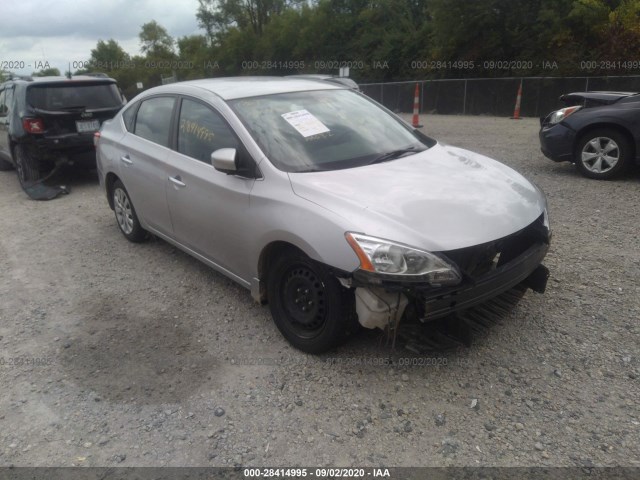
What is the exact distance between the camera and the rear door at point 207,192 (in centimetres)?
340

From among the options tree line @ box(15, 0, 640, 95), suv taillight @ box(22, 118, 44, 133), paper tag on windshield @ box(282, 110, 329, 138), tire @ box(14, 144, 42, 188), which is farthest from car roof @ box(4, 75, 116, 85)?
tree line @ box(15, 0, 640, 95)

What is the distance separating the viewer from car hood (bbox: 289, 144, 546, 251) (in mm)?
2703

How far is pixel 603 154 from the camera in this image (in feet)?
22.1

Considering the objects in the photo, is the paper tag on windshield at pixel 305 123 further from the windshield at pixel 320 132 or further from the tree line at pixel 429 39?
the tree line at pixel 429 39

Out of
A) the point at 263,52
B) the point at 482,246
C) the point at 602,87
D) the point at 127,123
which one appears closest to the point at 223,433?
the point at 482,246

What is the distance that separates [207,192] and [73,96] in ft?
18.2

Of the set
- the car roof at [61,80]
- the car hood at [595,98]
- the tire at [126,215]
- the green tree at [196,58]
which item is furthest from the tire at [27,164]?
the green tree at [196,58]

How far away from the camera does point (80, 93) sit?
7898 millimetres

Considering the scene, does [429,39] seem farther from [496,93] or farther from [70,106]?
[70,106]

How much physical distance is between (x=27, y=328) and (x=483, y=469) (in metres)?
3.37

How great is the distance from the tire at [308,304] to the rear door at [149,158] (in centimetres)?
156

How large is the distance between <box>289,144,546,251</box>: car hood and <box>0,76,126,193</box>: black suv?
19.6 feet

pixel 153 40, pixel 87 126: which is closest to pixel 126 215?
pixel 87 126

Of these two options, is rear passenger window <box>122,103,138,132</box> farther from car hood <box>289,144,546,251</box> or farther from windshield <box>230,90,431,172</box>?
car hood <box>289,144,546,251</box>
